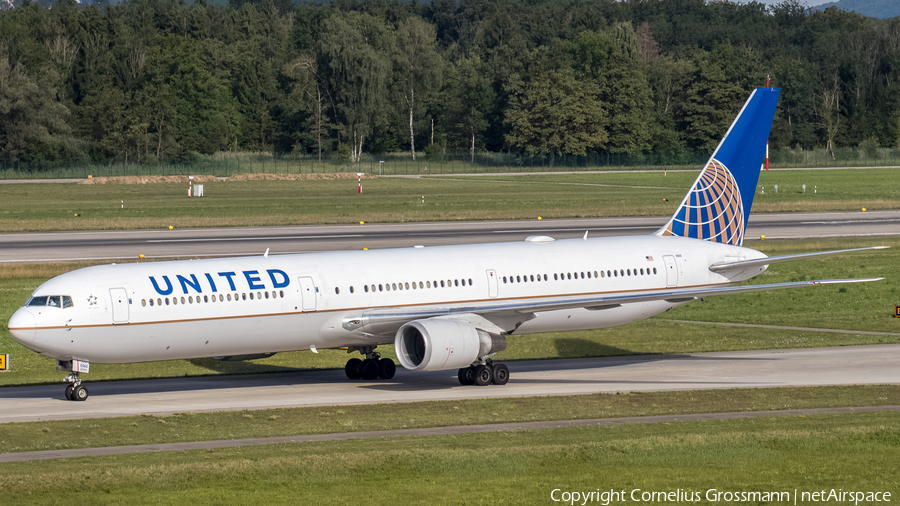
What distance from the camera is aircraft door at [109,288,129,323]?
28422mm

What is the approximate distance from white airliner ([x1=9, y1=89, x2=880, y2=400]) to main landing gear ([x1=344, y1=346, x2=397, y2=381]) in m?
0.05

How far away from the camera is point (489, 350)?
31.9 m

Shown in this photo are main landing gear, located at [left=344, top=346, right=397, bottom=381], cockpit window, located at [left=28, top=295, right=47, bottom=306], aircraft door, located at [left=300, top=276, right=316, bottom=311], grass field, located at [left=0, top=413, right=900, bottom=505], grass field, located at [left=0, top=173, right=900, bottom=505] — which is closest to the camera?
grass field, located at [left=0, top=413, right=900, bottom=505]

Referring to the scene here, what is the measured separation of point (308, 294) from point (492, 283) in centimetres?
636

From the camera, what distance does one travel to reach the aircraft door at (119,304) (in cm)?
2842

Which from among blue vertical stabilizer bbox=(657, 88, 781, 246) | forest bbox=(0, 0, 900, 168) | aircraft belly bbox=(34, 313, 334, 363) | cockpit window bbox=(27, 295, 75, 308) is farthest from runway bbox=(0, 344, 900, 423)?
forest bbox=(0, 0, 900, 168)

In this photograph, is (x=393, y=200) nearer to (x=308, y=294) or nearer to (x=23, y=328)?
(x=308, y=294)

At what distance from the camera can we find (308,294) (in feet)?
102

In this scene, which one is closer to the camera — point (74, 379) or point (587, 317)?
point (74, 379)

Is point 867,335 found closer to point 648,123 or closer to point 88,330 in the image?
point 88,330

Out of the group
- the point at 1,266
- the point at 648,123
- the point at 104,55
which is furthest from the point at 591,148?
the point at 1,266

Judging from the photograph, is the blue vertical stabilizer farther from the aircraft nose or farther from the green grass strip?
the aircraft nose

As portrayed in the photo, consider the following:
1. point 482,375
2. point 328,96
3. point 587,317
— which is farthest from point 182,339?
point 328,96

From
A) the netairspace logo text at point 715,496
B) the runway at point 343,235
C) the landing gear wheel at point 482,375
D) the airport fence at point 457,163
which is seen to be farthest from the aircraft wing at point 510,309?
the airport fence at point 457,163
